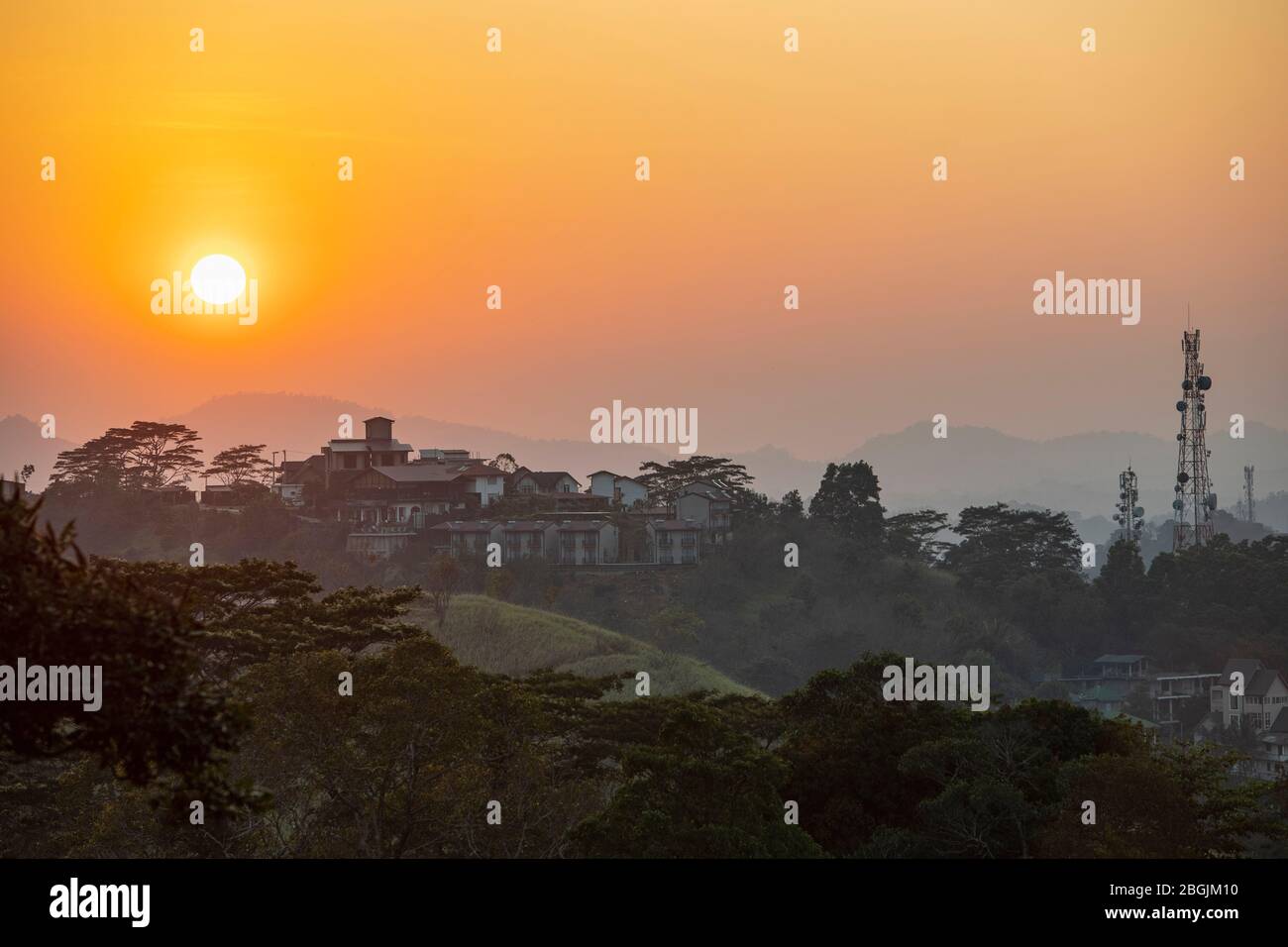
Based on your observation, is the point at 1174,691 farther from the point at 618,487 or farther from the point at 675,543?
the point at 618,487

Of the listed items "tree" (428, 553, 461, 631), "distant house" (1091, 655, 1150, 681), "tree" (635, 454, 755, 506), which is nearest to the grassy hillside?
"tree" (428, 553, 461, 631)

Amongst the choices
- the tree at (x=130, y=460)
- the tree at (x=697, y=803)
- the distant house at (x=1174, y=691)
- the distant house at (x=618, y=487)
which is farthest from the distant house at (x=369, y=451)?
the tree at (x=697, y=803)

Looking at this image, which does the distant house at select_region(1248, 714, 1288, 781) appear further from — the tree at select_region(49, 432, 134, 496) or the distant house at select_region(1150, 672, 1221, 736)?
the tree at select_region(49, 432, 134, 496)

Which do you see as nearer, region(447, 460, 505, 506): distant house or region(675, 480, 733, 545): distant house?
region(447, 460, 505, 506): distant house

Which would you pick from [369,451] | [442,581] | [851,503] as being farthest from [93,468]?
[851,503]

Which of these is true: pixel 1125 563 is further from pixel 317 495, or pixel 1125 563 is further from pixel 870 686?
pixel 870 686
